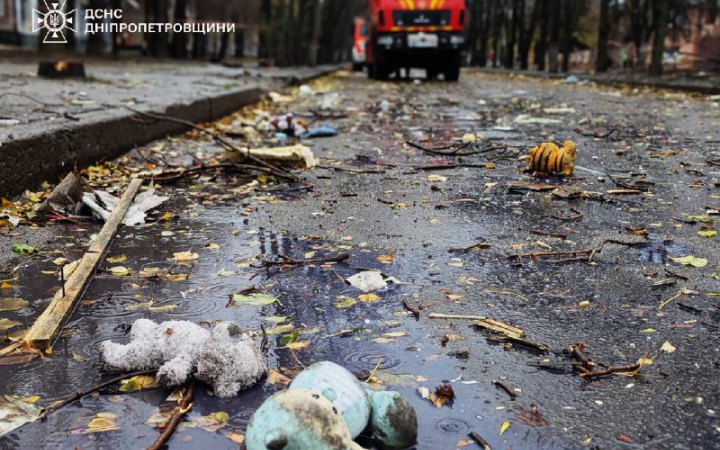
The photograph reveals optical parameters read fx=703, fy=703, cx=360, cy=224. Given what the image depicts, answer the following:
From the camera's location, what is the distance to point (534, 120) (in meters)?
8.68

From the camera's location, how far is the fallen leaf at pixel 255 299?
2.49 m

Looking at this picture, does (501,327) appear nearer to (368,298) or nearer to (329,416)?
(368,298)

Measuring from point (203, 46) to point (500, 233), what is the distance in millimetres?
40062

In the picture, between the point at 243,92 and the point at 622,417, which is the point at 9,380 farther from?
the point at 243,92

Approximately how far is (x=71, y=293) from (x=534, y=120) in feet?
23.5

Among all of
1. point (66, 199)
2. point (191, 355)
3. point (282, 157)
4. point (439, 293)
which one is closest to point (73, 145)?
point (66, 199)

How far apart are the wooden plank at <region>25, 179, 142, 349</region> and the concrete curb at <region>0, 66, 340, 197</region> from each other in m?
0.75

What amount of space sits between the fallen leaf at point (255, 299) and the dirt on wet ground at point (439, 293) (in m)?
0.03

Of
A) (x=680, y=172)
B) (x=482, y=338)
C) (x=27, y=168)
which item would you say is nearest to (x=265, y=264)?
(x=482, y=338)

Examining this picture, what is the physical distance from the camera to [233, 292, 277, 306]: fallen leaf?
2.49 metres

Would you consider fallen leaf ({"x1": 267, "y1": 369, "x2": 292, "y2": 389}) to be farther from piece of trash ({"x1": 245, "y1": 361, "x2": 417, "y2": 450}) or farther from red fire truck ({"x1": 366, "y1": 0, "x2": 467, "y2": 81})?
red fire truck ({"x1": 366, "y1": 0, "x2": 467, "y2": 81})

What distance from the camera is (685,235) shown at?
3336 millimetres

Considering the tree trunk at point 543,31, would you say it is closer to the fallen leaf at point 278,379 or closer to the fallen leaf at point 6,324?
the fallen leaf at point 6,324

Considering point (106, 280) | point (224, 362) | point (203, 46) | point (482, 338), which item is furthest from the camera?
point (203, 46)
